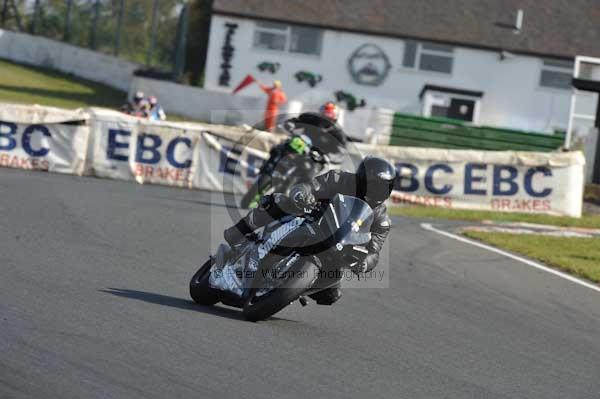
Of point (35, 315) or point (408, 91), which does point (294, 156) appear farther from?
point (408, 91)

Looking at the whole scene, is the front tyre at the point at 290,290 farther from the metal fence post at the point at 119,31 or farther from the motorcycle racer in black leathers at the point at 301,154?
the metal fence post at the point at 119,31

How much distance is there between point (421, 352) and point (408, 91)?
116 feet

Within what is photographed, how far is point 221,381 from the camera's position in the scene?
6.06 m

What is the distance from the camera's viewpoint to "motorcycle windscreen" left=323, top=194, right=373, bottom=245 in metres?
7.77

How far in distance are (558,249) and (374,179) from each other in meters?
8.52

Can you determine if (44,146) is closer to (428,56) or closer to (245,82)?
(245,82)

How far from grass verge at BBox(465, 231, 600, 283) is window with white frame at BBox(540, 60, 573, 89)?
86.5 feet

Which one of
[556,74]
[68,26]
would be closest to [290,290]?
[556,74]

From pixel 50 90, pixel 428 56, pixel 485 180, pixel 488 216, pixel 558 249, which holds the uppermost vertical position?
pixel 428 56

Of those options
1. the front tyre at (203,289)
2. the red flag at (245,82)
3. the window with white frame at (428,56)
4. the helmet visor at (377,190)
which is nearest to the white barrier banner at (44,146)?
the front tyre at (203,289)

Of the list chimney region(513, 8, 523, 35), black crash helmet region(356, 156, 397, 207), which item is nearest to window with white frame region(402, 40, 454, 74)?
chimney region(513, 8, 523, 35)

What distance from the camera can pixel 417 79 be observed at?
43.1 meters

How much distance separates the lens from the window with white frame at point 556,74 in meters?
42.9

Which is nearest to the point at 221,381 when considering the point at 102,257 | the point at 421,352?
the point at 421,352
